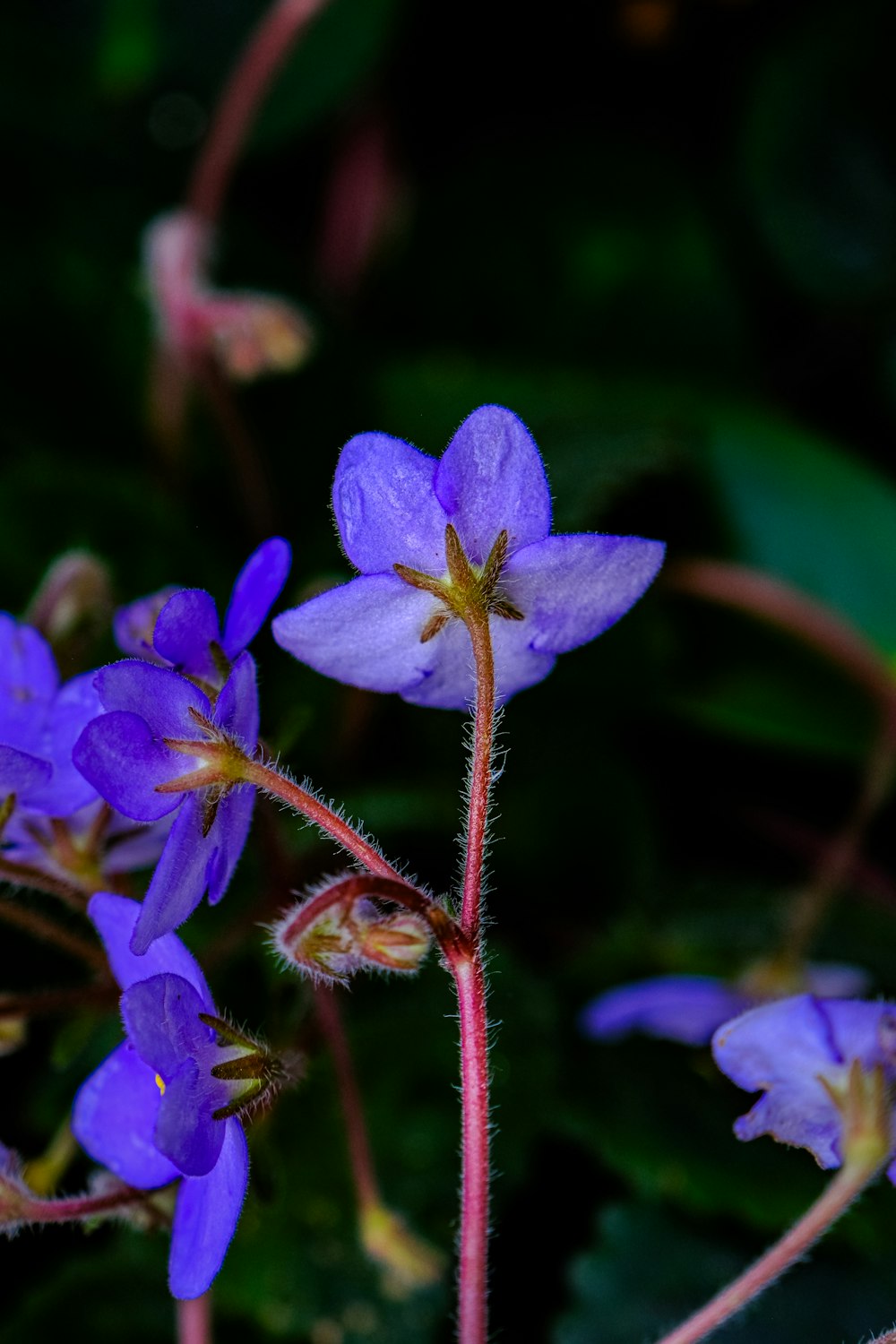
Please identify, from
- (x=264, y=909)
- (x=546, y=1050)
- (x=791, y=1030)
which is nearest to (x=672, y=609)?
(x=546, y=1050)

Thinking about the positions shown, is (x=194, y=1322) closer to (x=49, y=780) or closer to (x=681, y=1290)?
(x=49, y=780)

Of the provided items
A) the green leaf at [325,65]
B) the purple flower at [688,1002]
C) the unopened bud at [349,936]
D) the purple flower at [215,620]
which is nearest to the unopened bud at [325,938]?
the unopened bud at [349,936]

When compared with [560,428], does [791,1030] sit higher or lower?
lower

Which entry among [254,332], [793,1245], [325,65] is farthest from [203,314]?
[793,1245]

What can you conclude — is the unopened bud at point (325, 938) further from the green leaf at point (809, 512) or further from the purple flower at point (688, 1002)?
the green leaf at point (809, 512)

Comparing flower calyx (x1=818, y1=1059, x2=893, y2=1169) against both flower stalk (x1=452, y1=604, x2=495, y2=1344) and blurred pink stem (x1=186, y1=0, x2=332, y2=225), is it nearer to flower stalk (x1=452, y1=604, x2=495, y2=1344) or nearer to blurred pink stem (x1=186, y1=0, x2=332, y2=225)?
flower stalk (x1=452, y1=604, x2=495, y2=1344)

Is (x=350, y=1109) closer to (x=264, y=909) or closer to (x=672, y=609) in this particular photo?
(x=264, y=909)

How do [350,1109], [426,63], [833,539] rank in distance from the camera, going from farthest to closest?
[426,63] → [833,539] → [350,1109]
